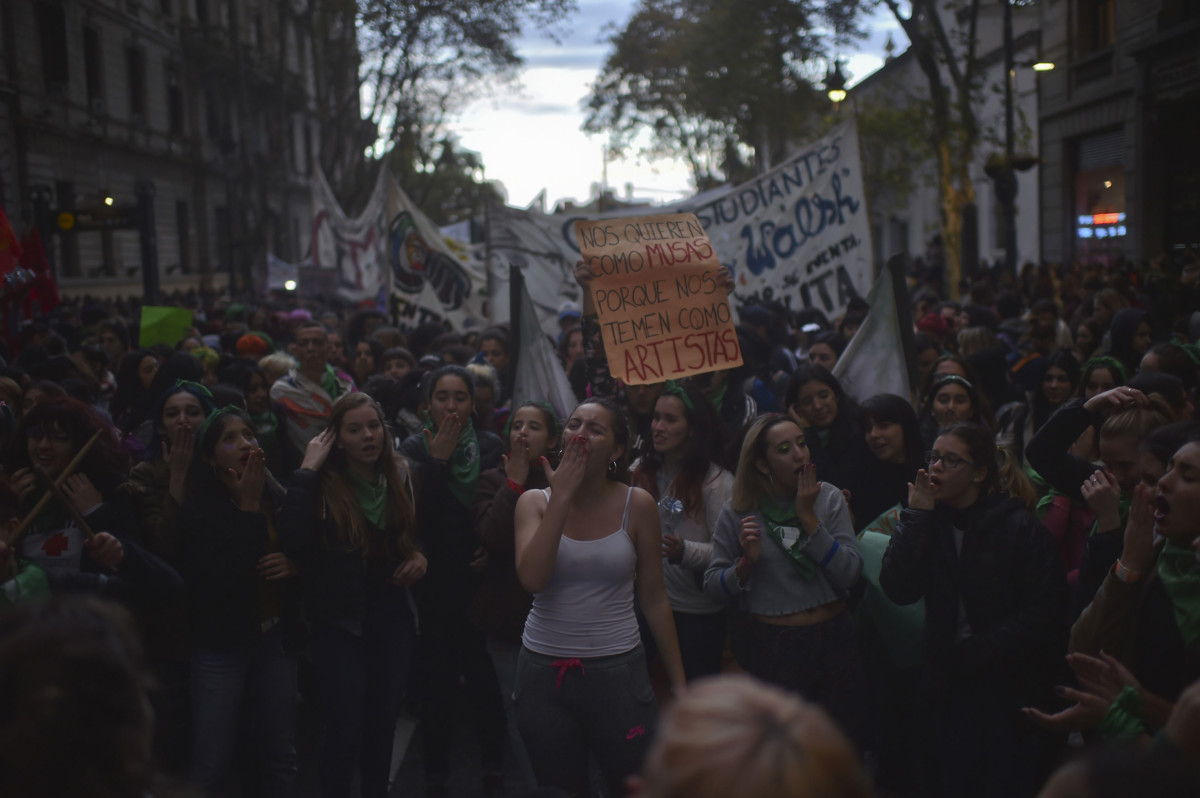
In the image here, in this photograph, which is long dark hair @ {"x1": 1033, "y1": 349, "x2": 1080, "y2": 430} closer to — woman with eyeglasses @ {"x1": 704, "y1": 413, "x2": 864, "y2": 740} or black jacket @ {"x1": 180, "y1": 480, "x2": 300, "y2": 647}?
woman with eyeglasses @ {"x1": 704, "y1": 413, "x2": 864, "y2": 740}

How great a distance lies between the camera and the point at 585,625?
3422mm

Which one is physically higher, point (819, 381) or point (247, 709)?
point (819, 381)

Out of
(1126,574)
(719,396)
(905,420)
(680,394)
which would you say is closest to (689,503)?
(680,394)

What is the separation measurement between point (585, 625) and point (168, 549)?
162 centimetres

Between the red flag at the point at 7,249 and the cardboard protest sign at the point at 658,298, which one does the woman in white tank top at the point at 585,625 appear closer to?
the cardboard protest sign at the point at 658,298

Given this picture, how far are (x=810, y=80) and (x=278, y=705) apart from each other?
3014 centimetres

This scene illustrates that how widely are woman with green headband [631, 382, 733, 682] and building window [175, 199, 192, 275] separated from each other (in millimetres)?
32421

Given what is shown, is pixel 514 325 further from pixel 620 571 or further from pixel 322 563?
pixel 620 571

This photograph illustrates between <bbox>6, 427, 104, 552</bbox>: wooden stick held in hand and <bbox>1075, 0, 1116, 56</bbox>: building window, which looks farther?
<bbox>1075, 0, 1116, 56</bbox>: building window

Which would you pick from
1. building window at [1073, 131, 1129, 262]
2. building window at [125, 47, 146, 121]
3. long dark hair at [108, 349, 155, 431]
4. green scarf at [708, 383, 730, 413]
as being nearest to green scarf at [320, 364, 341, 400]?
long dark hair at [108, 349, 155, 431]

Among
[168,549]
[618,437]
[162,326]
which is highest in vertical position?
[162,326]

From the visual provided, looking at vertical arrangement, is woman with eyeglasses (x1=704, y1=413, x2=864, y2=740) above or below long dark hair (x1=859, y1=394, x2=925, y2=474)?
below

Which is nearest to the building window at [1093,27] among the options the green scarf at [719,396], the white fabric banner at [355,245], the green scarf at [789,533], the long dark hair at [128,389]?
the white fabric banner at [355,245]

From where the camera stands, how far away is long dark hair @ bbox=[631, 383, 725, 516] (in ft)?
15.0
